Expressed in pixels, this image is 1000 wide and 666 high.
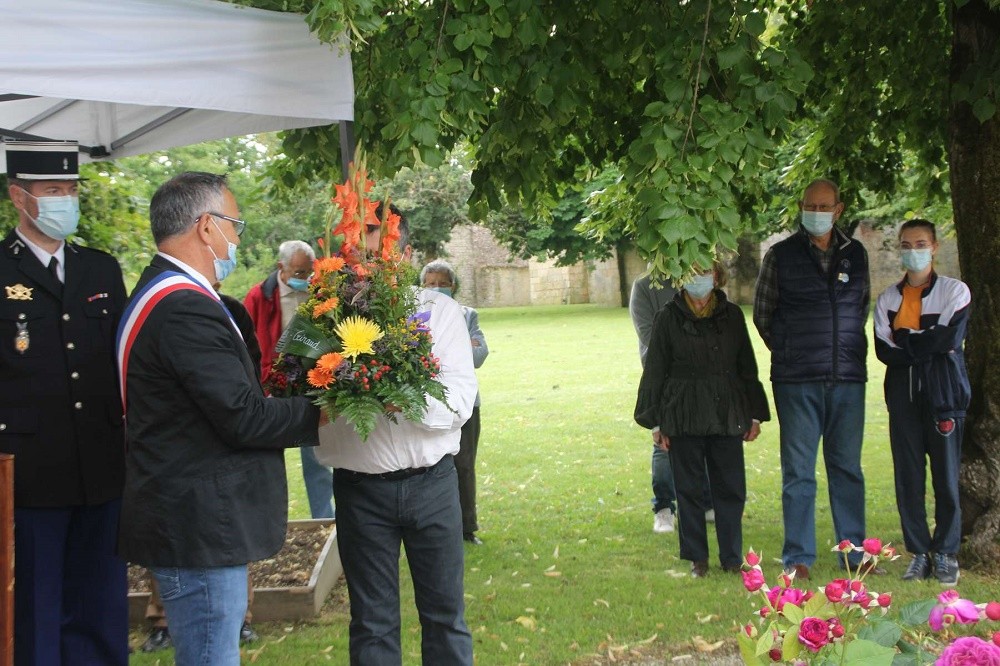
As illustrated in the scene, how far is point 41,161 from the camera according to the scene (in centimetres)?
407

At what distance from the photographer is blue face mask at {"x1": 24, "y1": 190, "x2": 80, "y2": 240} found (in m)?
4.05

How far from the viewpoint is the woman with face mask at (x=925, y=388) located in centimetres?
608

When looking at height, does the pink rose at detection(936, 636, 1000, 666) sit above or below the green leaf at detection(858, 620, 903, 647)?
above

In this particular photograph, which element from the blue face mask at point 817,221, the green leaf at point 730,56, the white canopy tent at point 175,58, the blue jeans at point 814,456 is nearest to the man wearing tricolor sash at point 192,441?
the white canopy tent at point 175,58

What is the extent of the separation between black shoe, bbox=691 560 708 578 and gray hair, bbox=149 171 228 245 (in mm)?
4174

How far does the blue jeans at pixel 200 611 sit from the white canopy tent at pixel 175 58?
182 centimetres

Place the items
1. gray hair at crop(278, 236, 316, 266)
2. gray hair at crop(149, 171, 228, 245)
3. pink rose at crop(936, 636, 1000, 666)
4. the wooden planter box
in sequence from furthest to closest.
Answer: gray hair at crop(278, 236, 316, 266)
the wooden planter box
gray hair at crop(149, 171, 228, 245)
pink rose at crop(936, 636, 1000, 666)

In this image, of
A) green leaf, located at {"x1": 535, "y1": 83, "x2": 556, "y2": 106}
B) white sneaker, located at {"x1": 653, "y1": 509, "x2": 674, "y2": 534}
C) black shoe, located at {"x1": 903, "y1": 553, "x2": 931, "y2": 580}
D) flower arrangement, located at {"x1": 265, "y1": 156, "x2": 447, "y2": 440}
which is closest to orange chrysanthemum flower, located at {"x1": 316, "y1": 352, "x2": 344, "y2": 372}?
flower arrangement, located at {"x1": 265, "y1": 156, "x2": 447, "y2": 440}

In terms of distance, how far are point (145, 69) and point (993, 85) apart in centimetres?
417

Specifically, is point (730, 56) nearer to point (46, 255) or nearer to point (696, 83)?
point (696, 83)

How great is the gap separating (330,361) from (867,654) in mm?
2038

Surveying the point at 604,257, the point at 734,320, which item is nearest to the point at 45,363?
the point at 734,320

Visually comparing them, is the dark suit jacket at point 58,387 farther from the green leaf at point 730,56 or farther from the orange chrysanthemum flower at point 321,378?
the green leaf at point 730,56

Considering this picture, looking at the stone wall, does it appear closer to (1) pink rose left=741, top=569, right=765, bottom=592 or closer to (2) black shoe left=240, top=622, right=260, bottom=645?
(2) black shoe left=240, top=622, right=260, bottom=645
